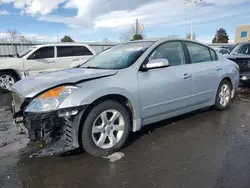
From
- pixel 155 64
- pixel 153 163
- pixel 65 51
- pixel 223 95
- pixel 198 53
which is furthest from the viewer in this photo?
pixel 65 51

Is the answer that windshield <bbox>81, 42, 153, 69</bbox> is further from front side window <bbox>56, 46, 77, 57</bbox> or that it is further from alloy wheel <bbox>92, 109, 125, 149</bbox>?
front side window <bbox>56, 46, 77, 57</bbox>

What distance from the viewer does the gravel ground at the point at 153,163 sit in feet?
8.75

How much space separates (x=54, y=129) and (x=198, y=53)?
10.3 feet

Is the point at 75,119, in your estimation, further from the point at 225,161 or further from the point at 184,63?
the point at 184,63

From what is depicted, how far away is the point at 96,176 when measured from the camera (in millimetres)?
2801

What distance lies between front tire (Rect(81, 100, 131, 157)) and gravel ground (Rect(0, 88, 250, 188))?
0.17 metres

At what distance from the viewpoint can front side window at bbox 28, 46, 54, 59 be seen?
29.9ft

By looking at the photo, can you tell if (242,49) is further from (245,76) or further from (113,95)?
(113,95)

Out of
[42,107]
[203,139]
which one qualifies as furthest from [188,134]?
[42,107]

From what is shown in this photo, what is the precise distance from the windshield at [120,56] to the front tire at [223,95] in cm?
212

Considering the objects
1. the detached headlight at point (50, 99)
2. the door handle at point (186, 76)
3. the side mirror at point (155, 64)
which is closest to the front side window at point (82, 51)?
the door handle at point (186, 76)

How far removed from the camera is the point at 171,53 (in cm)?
425

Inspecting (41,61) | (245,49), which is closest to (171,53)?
(245,49)

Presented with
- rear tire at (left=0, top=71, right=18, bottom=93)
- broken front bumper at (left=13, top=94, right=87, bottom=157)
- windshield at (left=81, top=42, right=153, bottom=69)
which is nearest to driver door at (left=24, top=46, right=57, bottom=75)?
rear tire at (left=0, top=71, right=18, bottom=93)
